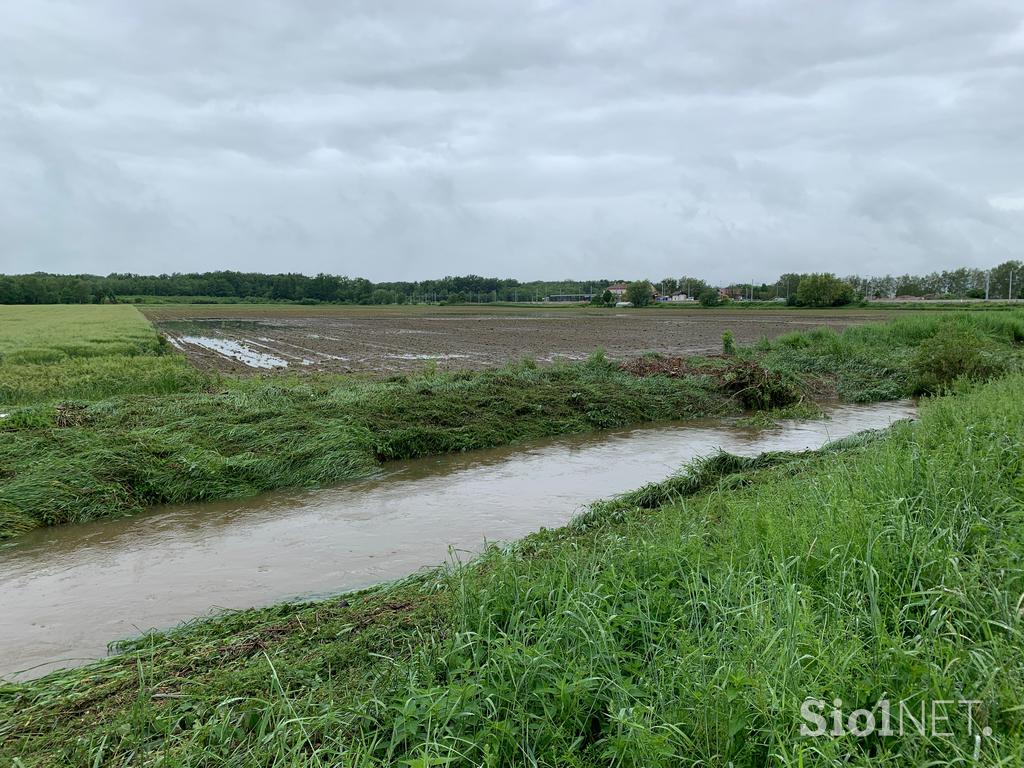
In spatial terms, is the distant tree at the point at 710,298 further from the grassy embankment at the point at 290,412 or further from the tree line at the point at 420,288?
the grassy embankment at the point at 290,412

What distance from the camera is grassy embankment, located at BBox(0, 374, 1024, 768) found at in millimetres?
2477

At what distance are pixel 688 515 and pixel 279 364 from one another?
19225mm

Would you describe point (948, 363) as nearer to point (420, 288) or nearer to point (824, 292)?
point (824, 292)

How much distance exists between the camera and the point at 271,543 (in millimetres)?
7035

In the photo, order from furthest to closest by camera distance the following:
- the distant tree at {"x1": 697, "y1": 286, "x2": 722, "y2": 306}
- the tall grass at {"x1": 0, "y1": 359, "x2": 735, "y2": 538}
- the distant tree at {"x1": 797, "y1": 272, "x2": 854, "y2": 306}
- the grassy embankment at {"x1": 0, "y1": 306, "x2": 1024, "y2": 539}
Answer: the distant tree at {"x1": 697, "y1": 286, "x2": 722, "y2": 306}, the distant tree at {"x1": 797, "y1": 272, "x2": 854, "y2": 306}, the grassy embankment at {"x1": 0, "y1": 306, "x2": 1024, "y2": 539}, the tall grass at {"x1": 0, "y1": 359, "x2": 735, "y2": 538}

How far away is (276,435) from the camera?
32.6 feet

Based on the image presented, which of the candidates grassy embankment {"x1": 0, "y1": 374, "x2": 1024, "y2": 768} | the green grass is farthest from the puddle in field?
grassy embankment {"x1": 0, "y1": 374, "x2": 1024, "y2": 768}

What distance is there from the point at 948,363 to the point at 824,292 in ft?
→ 288

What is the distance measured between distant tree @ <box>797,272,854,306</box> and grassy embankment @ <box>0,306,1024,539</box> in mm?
80434

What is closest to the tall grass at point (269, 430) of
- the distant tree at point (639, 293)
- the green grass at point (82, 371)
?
Answer: the green grass at point (82, 371)

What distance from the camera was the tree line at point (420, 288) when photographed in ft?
313

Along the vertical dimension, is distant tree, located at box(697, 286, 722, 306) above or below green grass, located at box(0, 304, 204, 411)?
above

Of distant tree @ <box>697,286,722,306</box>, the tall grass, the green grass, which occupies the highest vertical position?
distant tree @ <box>697,286,722,306</box>

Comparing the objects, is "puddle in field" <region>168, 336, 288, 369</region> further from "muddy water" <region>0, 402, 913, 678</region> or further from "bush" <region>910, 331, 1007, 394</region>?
"bush" <region>910, 331, 1007, 394</region>
